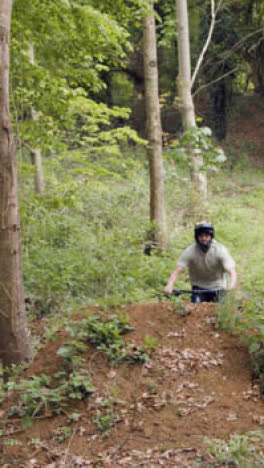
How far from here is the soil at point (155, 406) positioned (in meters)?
3.59

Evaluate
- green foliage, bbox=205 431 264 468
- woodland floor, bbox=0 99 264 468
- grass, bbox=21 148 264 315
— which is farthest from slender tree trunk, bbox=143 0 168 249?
green foliage, bbox=205 431 264 468

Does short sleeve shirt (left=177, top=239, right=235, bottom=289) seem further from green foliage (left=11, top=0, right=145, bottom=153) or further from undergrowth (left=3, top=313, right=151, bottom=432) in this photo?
green foliage (left=11, top=0, right=145, bottom=153)

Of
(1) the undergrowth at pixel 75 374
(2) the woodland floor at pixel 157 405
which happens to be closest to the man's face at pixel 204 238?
(2) the woodland floor at pixel 157 405

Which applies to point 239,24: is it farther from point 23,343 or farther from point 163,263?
point 23,343

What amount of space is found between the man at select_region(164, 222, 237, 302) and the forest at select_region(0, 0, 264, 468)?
0.56 m

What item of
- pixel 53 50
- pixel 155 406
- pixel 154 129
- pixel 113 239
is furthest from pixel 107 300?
pixel 154 129

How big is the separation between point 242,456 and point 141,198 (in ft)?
33.1

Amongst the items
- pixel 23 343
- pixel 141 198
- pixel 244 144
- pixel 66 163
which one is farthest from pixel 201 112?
pixel 23 343

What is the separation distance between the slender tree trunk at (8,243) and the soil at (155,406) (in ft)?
1.06

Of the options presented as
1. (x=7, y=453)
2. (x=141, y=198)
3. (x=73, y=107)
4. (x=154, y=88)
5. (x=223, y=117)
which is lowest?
(x=7, y=453)

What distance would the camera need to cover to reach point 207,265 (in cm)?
638

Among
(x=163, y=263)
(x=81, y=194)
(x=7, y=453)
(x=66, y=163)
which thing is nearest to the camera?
(x=7, y=453)

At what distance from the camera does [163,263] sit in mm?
8945

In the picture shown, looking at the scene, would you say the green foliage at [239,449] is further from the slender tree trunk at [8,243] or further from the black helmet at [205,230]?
the black helmet at [205,230]
